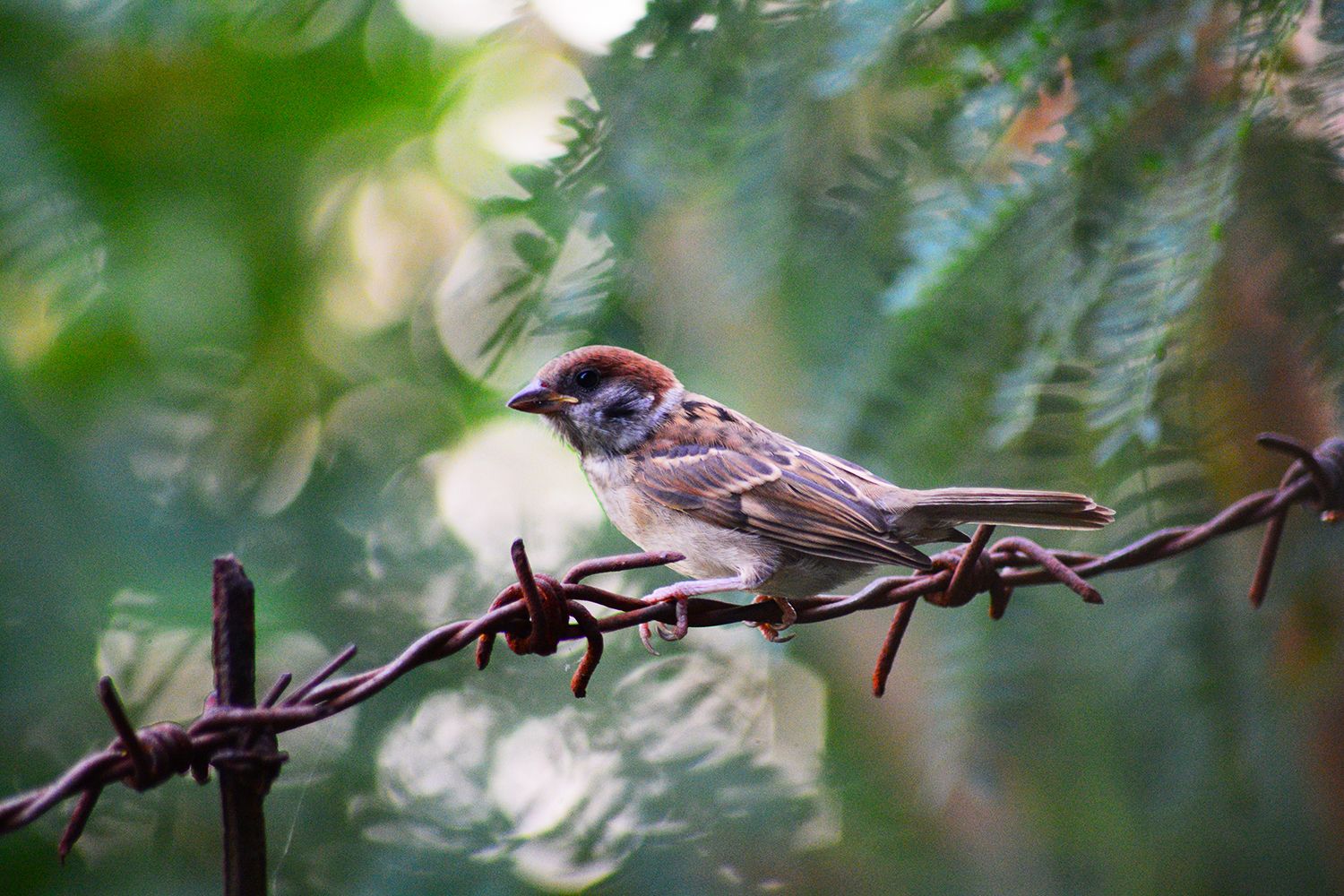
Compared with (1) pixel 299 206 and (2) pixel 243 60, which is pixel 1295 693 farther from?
(2) pixel 243 60

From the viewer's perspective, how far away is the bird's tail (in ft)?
6.94

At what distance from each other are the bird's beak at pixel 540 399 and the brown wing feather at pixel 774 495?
276 millimetres

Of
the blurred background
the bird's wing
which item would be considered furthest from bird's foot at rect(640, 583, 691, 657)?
the blurred background

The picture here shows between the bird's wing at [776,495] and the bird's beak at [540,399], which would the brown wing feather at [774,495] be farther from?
the bird's beak at [540,399]

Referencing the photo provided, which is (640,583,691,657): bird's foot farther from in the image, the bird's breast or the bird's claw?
the bird's breast

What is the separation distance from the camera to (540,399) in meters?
2.88

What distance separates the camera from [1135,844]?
3693 mm

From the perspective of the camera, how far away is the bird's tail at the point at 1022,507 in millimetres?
2115

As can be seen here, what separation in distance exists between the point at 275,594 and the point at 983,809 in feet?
9.40

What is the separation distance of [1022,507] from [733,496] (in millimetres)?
762

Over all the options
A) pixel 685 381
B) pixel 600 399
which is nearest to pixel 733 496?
pixel 600 399

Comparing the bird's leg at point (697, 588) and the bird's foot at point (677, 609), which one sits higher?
the bird's foot at point (677, 609)

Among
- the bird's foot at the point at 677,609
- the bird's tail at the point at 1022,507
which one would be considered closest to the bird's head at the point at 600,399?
the bird's foot at the point at 677,609

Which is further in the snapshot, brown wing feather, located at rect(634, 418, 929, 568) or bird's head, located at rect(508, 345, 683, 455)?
bird's head, located at rect(508, 345, 683, 455)
